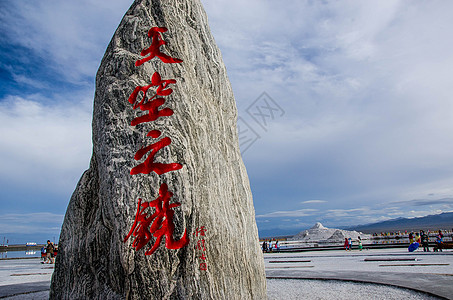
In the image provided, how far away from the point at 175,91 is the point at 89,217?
2.13 metres

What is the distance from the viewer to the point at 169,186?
4121 millimetres

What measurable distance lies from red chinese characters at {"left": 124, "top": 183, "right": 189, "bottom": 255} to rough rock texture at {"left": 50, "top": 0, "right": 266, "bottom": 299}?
0.20ft

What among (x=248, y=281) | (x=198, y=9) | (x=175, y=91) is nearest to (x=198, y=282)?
(x=248, y=281)

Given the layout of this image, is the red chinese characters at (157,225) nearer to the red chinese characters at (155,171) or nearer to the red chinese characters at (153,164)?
the red chinese characters at (155,171)

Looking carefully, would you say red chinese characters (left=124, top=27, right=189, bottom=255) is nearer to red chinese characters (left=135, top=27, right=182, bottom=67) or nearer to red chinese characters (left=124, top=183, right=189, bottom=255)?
red chinese characters (left=124, top=183, right=189, bottom=255)

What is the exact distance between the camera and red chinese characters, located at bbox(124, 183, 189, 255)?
399 centimetres

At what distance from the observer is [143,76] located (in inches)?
181

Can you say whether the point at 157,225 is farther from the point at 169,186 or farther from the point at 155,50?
the point at 155,50

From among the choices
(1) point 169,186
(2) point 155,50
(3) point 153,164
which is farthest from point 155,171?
(2) point 155,50

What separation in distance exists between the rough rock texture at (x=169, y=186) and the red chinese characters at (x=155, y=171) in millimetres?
63

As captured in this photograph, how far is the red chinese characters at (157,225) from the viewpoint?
399cm

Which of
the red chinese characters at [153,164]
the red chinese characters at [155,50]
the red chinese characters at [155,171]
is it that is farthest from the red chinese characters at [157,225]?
the red chinese characters at [155,50]

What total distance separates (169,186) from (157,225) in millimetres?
478

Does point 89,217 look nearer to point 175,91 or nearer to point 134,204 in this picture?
point 134,204
